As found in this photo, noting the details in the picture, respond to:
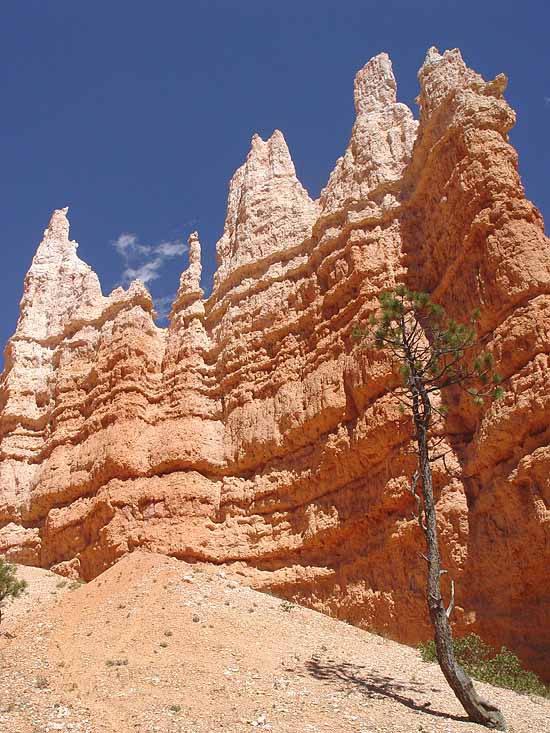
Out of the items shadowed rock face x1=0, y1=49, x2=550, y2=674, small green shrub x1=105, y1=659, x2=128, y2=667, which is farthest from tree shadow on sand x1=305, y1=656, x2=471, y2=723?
shadowed rock face x1=0, y1=49, x2=550, y2=674

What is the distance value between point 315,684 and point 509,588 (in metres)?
6.69

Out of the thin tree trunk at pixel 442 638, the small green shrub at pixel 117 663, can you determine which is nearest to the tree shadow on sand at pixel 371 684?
the thin tree trunk at pixel 442 638

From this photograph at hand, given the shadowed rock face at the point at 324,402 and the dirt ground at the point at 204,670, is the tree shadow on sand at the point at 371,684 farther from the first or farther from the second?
the shadowed rock face at the point at 324,402

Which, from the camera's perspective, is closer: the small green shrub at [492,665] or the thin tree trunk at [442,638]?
the thin tree trunk at [442,638]

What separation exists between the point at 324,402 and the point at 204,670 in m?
12.7

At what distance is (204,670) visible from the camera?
1298 centimetres

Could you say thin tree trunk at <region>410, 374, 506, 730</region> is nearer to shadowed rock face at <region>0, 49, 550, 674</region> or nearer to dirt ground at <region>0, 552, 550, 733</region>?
dirt ground at <region>0, 552, 550, 733</region>

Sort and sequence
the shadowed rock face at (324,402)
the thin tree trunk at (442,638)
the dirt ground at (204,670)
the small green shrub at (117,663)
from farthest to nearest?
1. the shadowed rock face at (324,402)
2. the small green shrub at (117,663)
3. the thin tree trunk at (442,638)
4. the dirt ground at (204,670)

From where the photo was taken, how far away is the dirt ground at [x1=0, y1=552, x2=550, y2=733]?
10.7 metres

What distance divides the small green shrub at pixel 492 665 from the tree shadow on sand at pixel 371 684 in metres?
2.52

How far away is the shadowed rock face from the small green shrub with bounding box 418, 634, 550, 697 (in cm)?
95

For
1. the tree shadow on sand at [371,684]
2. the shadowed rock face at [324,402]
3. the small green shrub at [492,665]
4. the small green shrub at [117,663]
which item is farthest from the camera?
the shadowed rock face at [324,402]

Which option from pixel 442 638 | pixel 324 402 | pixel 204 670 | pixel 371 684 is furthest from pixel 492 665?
pixel 324 402

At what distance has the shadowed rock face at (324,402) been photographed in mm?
17984
